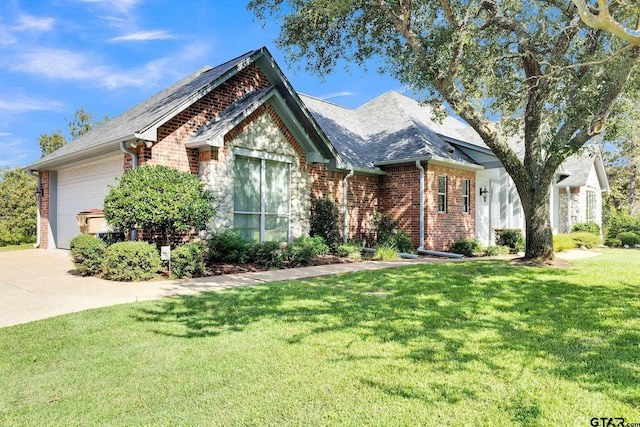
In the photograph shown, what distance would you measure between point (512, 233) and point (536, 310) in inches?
521

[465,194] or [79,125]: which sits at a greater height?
[79,125]

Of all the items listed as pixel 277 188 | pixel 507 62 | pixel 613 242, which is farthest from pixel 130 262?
pixel 613 242

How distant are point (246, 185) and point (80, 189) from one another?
617 cm

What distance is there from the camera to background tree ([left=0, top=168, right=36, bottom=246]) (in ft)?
62.2

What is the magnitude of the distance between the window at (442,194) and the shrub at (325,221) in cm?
434

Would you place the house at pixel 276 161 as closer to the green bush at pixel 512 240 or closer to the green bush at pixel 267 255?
the green bush at pixel 512 240

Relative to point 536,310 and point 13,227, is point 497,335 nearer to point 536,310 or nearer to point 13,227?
point 536,310

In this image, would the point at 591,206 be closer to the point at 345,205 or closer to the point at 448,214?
the point at 448,214

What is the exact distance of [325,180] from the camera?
13.5 m

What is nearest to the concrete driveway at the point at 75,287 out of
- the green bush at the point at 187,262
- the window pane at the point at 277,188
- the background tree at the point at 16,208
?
the green bush at the point at 187,262

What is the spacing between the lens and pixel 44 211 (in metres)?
15.2

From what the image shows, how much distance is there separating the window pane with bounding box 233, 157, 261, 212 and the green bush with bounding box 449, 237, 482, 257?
7811 millimetres

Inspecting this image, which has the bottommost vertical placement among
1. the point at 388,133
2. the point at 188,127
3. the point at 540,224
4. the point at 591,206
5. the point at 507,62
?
the point at 540,224

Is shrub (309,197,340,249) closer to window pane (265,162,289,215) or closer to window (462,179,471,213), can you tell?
window pane (265,162,289,215)
